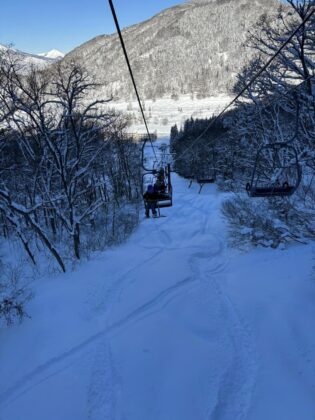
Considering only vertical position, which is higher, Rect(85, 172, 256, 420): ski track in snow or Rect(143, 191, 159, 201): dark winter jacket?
Rect(143, 191, 159, 201): dark winter jacket

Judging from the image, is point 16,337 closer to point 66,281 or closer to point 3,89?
point 66,281

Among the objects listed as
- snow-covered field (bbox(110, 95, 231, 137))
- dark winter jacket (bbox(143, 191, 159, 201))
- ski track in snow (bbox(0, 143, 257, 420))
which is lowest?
ski track in snow (bbox(0, 143, 257, 420))

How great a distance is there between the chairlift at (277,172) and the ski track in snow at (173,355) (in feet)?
12.4

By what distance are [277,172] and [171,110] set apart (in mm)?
140130

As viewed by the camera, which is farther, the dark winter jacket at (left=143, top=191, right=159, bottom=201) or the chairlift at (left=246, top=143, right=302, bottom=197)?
the dark winter jacket at (left=143, top=191, right=159, bottom=201)

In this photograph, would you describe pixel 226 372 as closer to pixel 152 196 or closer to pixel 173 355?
pixel 173 355

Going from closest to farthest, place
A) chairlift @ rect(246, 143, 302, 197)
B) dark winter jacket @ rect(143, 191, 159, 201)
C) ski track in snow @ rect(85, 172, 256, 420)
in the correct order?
ski track in snow @ rect(85, 172, 256, 420) → chairlift @ rect(246, 143, 302, 197) → dark winter jacket @ rect(143, 191, 159, 201)

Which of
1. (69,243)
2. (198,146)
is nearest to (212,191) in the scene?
(198,146)

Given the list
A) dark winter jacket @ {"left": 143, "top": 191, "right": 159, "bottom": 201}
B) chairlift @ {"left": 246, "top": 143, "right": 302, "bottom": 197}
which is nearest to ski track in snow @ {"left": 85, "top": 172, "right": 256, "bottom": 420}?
dark winter jacket @ {"left": 143, "top": 191, "right": 159, "bottom": 201}

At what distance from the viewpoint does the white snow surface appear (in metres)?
5.70

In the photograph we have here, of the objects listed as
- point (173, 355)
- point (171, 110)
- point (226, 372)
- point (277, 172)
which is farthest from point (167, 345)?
point (171, 110)

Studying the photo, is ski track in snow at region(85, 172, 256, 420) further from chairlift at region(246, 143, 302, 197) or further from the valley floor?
chairlift at region(246, 143, 302, 197)

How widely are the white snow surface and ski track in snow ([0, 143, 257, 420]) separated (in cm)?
2

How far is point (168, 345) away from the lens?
288 inches
